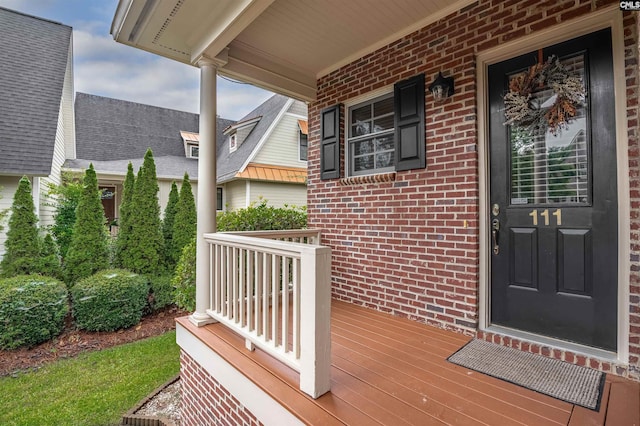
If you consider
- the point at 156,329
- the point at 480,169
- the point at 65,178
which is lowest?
the point at 156,329

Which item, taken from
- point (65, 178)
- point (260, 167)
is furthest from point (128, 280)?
point (260, 167)

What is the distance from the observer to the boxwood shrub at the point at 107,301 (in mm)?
4844

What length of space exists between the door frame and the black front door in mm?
33

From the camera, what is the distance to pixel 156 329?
5.15m

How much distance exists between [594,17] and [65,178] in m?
11.1

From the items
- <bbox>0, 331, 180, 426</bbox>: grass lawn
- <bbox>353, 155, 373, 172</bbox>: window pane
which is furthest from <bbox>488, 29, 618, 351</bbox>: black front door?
<bbox>0, 331, 180, 426</bbox>: grass lawn

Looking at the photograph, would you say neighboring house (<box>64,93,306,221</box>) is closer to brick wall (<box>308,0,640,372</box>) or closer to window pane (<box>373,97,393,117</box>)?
window pane (<box>373,97,393,117</box>)

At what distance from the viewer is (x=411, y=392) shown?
170cm

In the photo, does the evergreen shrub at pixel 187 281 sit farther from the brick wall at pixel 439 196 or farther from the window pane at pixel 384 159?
the window pane at pixel 384 159

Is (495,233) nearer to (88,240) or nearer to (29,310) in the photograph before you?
(29,310)

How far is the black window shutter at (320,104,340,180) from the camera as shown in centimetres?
358

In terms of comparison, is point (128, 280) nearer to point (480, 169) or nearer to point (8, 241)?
point (8, 241)

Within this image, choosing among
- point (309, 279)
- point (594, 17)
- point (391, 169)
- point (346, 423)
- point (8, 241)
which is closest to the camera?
point (346, 423)

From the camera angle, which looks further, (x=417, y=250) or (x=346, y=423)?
(x=417, y=250)
